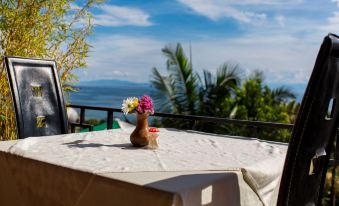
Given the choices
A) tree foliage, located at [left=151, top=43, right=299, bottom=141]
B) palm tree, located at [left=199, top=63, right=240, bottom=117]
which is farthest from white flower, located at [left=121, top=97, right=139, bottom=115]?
palm tree, located at [left=199, top=63, right=240, bottom=117]

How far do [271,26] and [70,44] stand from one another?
62.5 feet

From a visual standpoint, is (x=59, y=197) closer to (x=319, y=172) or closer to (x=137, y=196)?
(x=137, y=196)

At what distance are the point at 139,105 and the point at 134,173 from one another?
59cm

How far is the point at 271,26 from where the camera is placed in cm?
2156

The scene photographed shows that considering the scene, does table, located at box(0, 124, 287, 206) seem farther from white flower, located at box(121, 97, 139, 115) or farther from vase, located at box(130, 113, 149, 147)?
white flower, located at box(121, 97, 139, 115)

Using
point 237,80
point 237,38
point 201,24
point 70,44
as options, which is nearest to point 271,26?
point 237,38

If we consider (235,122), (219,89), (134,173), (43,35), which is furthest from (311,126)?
(219,89)

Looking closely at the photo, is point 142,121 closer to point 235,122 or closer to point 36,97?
point 36,97

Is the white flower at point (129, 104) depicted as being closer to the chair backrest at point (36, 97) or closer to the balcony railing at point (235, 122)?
the chair backrest at point (36, 97)

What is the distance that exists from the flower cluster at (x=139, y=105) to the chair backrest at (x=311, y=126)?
80 cm

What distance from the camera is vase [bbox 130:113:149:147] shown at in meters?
1.82

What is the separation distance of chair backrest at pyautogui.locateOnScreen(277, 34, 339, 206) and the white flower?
2.84 ft

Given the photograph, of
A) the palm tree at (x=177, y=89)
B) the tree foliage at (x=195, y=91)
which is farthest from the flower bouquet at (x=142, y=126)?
the palm tree at (x=177, y=89)

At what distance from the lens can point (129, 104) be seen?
188cm
